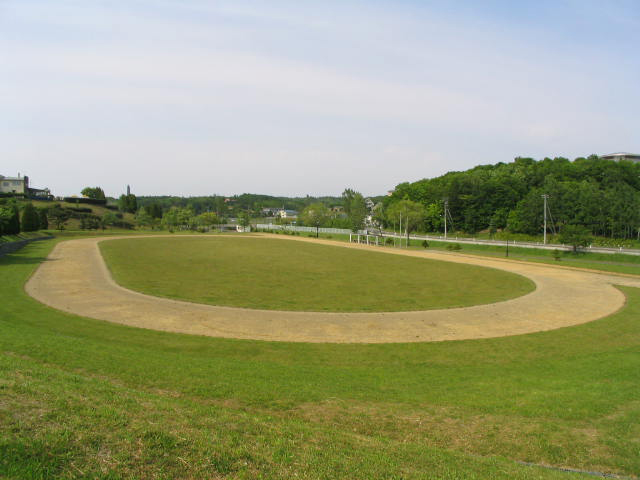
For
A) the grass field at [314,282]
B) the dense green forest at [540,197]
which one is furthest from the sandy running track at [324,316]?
the dense green forest at [540,197]

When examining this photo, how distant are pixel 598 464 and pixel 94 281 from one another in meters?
28.2

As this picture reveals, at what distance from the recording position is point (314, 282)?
101 feet

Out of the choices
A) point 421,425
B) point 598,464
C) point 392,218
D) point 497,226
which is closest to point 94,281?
point 421,425

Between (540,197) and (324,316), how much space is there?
6804cm

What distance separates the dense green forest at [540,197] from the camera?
2729 inches

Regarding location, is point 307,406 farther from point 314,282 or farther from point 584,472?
point 314,282

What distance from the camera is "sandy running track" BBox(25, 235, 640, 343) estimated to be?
56.3ft

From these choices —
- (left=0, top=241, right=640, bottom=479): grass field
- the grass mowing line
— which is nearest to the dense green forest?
(left=0, top=241, right=640, bottom=479): grass field

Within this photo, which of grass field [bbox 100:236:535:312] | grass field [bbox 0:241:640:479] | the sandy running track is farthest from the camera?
grass field [bbox 100:236:535:312]

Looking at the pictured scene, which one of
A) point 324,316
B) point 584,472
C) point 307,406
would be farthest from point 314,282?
point 584,472

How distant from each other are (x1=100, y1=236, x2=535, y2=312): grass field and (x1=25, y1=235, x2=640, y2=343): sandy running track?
1592mm

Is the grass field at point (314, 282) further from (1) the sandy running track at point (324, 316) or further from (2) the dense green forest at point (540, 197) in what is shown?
(2) the dense green forest at point (540, 197)

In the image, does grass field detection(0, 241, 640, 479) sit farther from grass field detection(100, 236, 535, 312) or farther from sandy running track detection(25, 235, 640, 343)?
grass field detection(100, 236, 535, 312)

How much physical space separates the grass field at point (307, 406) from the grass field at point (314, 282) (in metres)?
7.52
